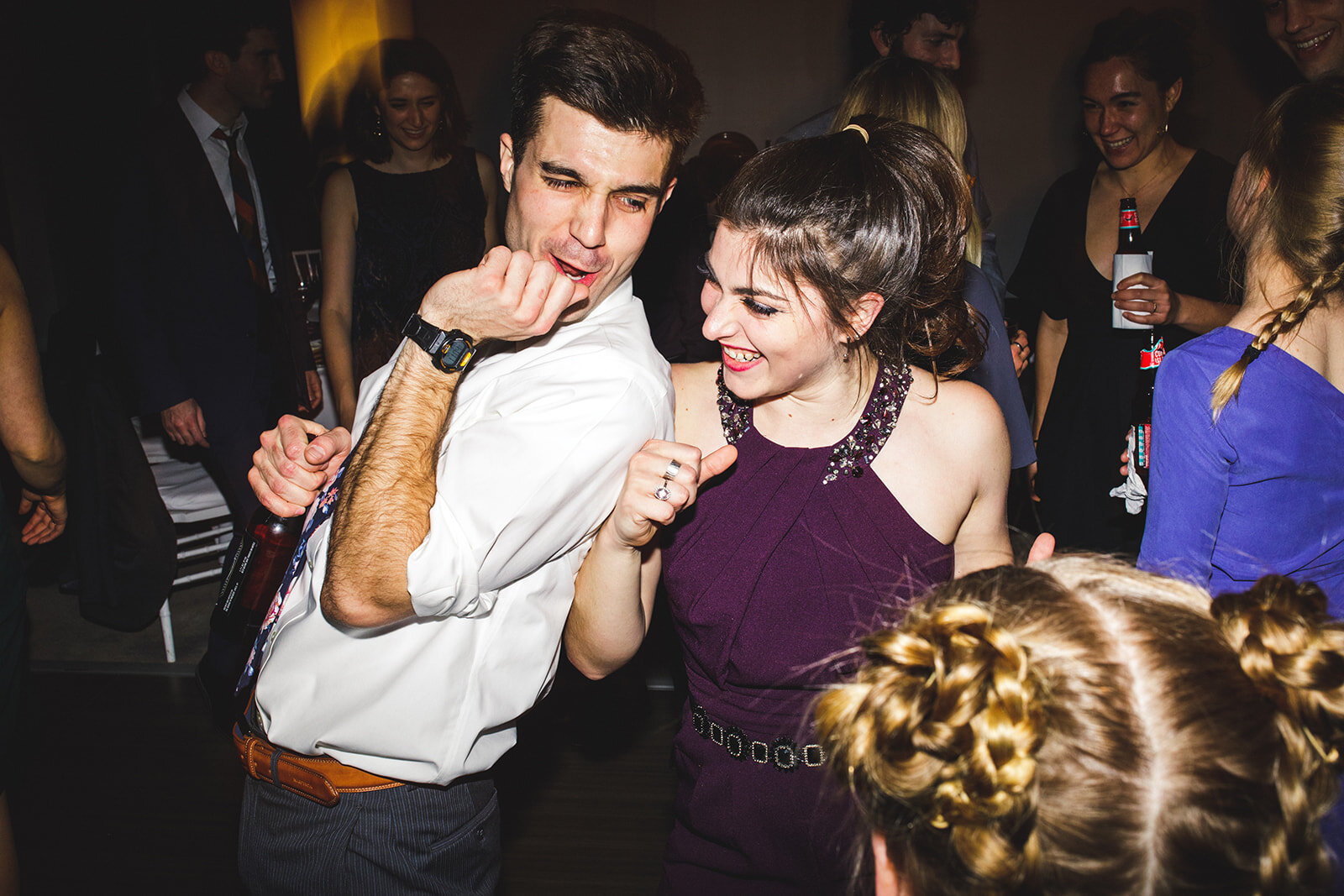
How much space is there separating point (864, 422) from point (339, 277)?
243 cm

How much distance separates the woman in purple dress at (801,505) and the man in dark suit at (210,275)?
233 centimetres

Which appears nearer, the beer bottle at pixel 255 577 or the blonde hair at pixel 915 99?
the beer bottle at pixel 255 577

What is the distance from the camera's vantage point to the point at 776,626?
4.57 ft

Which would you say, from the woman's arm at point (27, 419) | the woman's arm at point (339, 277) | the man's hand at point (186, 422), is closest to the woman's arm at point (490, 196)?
the woman's arm at point (339, 277)

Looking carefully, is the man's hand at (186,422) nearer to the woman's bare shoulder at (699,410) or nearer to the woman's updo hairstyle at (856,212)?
the woman's bare shoulder at (699,410)

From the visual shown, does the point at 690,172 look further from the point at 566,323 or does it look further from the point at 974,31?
the point at 566,323

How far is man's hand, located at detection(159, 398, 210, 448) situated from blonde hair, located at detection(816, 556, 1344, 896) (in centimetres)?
309

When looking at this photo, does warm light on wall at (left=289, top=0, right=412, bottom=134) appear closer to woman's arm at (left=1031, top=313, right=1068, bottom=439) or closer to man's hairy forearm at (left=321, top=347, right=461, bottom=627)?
woman's arm at (left=1031, top=313, right=1068, bottom=439)

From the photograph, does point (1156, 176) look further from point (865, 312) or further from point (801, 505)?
point (801, 505)

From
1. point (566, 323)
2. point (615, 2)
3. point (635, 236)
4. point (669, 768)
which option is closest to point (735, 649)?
point (566, 323)

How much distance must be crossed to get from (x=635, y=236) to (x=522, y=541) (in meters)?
0.58

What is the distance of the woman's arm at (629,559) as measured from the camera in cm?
114

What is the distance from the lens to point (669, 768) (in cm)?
290

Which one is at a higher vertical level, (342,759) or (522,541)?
(522,541)
